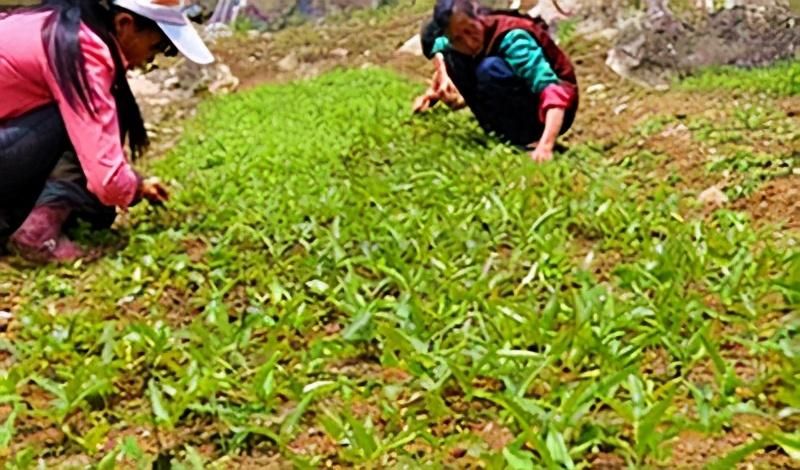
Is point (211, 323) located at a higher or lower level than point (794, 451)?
lower

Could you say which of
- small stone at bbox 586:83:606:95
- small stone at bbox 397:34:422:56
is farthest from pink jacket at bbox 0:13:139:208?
small stone at bbox 397:34:422:56

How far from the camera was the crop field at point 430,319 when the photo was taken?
6.11 feet

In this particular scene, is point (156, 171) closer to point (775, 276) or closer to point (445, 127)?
point (445, 127)

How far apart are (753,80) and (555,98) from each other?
193 cm

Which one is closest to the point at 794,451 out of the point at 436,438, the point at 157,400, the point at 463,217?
the point at 436,438

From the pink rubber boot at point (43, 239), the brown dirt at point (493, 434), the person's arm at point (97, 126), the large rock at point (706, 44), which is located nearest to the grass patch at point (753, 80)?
the large rock at point (706, 44)

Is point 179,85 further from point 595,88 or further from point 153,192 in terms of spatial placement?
point 153,192

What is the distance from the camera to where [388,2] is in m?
10.1

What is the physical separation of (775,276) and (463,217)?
981 mm

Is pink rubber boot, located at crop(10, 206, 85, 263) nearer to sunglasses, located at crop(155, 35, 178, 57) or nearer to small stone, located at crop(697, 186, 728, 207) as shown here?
sunglasses, located at crop(155, 35, 178, 57)

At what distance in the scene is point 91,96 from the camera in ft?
9.45

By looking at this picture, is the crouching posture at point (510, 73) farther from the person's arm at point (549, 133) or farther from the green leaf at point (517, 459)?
the green leaf at point (517, 459)

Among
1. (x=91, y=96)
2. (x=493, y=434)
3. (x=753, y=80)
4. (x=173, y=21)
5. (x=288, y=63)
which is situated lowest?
(x=288, y=63)

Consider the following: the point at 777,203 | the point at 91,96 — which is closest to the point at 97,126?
the point at 91,96
